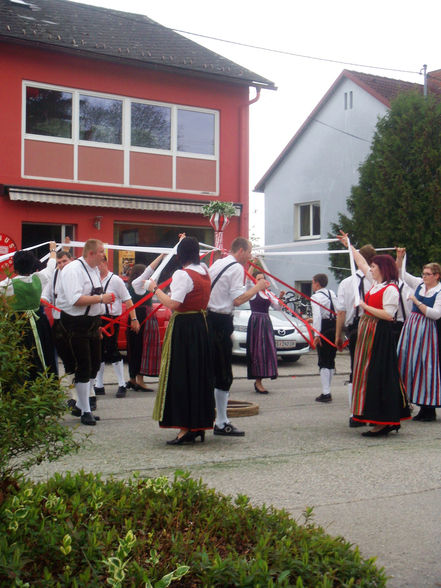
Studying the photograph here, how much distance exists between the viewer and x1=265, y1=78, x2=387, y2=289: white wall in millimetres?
28078

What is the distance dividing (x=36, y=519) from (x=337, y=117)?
27257 millimetres

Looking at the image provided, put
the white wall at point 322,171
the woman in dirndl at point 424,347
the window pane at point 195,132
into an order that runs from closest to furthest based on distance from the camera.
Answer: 1. the woman in dirndl at point 424,347
2. the window pane at point 195,132
3. the white wall at point 322,171

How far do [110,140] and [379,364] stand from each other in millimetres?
12960

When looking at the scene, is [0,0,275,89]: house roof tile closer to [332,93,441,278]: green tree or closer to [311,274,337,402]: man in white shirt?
[332,93,441,278]: green tree

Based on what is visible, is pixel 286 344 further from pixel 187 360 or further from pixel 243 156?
pixel 187 360

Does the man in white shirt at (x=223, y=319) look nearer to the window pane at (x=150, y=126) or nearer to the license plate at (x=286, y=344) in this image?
the license plate at (x=286, y=344)

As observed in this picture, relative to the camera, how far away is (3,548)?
3135mm

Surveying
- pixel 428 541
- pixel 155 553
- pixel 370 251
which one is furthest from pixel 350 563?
pixel 370 251

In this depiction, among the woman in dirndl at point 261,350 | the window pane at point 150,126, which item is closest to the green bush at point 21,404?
the woman in dirndl at point 261,350

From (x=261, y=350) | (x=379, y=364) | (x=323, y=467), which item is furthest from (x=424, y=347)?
(x=323, y=467)

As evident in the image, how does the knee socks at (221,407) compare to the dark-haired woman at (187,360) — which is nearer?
the dark-haired woman at (187,360)

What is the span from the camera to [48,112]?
18000mm

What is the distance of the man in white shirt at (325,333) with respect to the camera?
10.6m

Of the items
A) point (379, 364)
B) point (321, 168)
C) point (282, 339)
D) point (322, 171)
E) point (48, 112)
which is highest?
point (321, 168)
